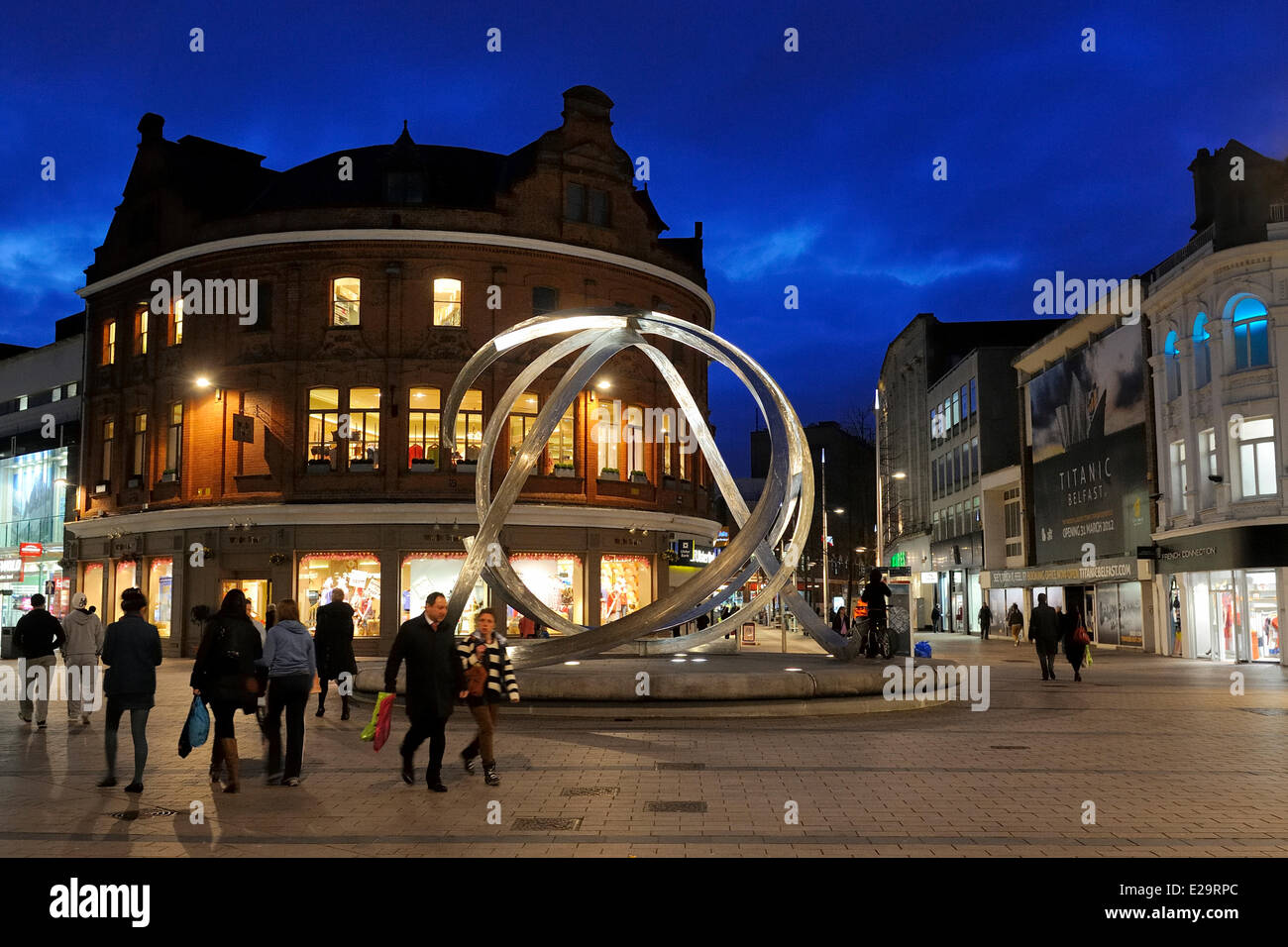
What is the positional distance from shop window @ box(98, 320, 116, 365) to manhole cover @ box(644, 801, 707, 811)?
39.4m

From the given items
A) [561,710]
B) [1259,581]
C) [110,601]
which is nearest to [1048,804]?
[561,710]

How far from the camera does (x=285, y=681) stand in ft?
38.8

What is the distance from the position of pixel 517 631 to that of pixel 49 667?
20009mm

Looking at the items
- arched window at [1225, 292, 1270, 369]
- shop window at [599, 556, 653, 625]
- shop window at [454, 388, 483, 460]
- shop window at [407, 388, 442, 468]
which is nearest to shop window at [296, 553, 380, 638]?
shop window at [407, 388, 442, 468]

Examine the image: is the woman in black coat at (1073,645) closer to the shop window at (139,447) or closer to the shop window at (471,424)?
the shop window at (471,424)

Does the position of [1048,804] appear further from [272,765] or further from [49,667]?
[49,667]

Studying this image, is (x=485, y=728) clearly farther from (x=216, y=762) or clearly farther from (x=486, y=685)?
(x=216, y=762)

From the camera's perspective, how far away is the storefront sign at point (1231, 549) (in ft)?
103

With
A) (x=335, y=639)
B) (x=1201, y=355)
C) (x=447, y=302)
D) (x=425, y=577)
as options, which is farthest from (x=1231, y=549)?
(x=335, y=639)

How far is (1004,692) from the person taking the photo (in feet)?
74.6

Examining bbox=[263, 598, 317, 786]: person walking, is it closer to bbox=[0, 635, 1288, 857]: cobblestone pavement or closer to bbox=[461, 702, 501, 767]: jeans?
bbox=[0, 635, 1288, 857]: cobblestone pavement

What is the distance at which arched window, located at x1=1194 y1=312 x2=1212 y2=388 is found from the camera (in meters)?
34.5

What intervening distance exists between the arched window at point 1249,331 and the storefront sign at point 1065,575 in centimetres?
992
